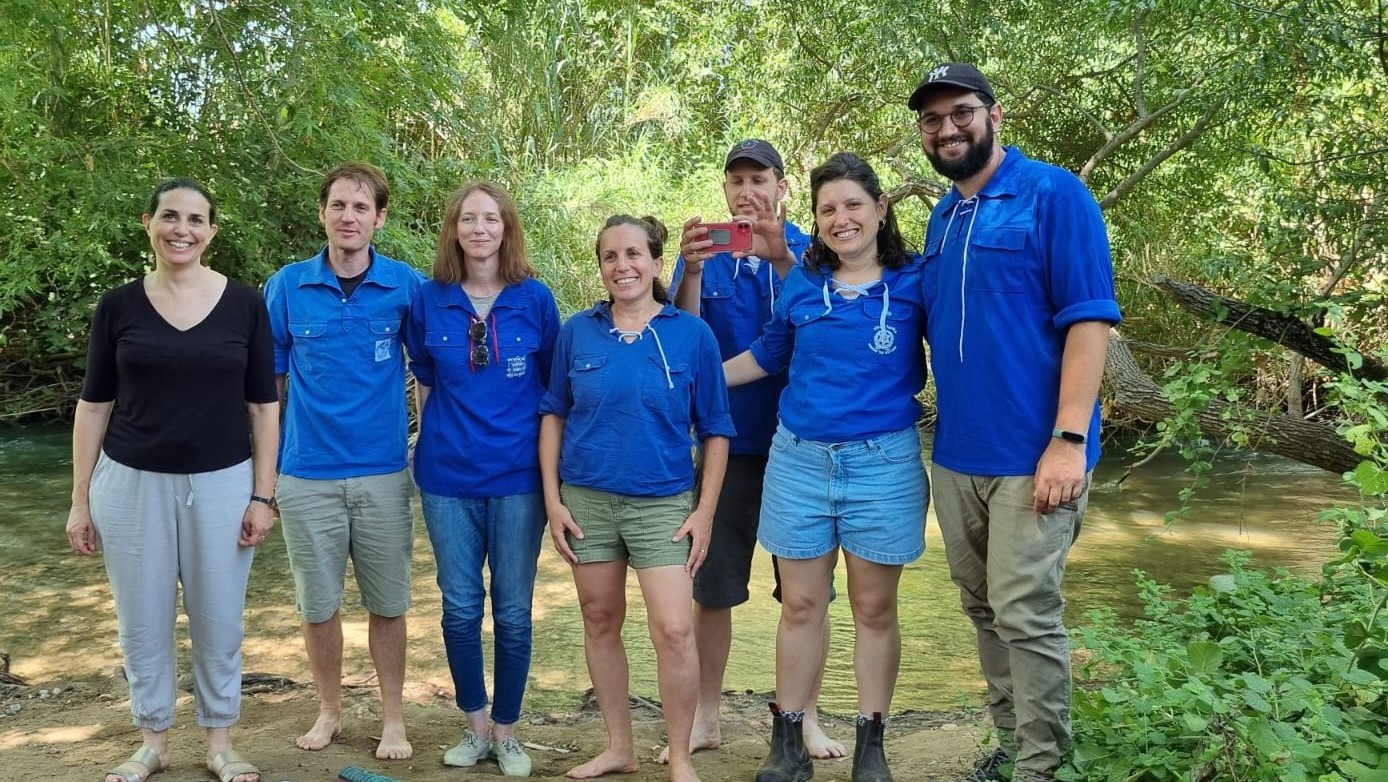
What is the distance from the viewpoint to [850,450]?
2777 millimetres

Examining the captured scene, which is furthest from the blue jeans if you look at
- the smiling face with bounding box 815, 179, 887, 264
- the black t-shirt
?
the smiling face with bounding box 815, 179, 887, 264

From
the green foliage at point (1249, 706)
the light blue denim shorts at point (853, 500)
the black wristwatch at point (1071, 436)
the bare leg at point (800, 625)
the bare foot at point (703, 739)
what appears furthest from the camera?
the bare foot at point (703, 739)

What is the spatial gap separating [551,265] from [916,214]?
3644 millimetres

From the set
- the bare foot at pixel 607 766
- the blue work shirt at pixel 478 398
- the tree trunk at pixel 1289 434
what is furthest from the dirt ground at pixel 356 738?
the tree trunk at pixel 1289 434

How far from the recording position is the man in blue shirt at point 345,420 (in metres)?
3.08

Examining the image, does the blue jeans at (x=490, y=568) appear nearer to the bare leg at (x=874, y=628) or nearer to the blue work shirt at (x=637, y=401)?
the blue work shirt at (x=637, y=401)

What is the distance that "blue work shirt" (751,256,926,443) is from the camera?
2775 mm

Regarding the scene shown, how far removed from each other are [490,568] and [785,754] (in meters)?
0.94

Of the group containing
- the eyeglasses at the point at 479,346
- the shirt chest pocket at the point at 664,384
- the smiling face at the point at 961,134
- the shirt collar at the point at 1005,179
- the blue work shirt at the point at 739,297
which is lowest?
the shirt chest pocket at the point at 664,384

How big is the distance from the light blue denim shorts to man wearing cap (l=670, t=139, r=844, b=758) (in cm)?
36

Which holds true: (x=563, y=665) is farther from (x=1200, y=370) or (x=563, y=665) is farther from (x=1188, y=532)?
(x=1188, y=532)

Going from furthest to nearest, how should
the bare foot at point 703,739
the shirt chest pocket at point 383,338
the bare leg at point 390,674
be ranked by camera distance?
the bare foot at point 703,739
the bare leg at point 390,674
the shirt chest pocket at point 383,338

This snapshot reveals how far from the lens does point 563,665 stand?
5.41 metres

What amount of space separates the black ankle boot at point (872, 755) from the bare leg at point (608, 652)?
2.17 feet
